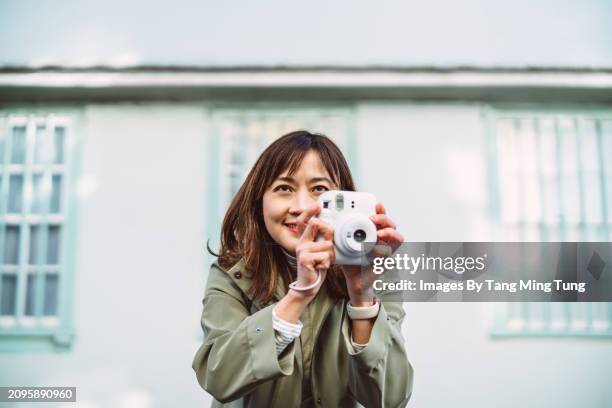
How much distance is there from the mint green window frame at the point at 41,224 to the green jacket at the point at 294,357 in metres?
2.70

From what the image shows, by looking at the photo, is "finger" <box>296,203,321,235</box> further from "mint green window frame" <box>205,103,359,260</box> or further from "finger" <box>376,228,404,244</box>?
"mint green window frame" <box>205,103,359,260</box>

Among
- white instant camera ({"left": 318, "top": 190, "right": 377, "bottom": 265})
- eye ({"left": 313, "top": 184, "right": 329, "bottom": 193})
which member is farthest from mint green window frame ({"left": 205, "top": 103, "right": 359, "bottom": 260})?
white instant camera ({"left": 318, "top": 190, "right": 377, "bottom": 265})

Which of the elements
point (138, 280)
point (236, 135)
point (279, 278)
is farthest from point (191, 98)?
point (279, 278)

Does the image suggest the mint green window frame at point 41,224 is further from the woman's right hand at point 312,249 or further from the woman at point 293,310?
the woman's right hand at point 312,249

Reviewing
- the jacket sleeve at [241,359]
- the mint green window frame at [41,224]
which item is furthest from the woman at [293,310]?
the mint green window frame at [41,224]

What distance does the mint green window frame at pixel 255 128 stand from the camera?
12.5ft

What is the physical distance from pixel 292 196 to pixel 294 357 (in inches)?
16.4

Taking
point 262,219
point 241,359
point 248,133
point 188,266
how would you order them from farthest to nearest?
1. point 248,133
2. point 188,266
3. point 262,219
4. point 241,359

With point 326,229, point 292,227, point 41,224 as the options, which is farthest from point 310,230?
point 41,224

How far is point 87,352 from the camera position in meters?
3.70

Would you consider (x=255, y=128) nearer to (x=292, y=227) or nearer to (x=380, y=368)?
(x=292, y=227)

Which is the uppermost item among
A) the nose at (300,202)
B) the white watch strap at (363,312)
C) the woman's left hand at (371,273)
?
the nose at (300,202)

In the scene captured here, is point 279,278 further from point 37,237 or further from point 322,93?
point 37,237

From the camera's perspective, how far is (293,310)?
1243 millimetres
